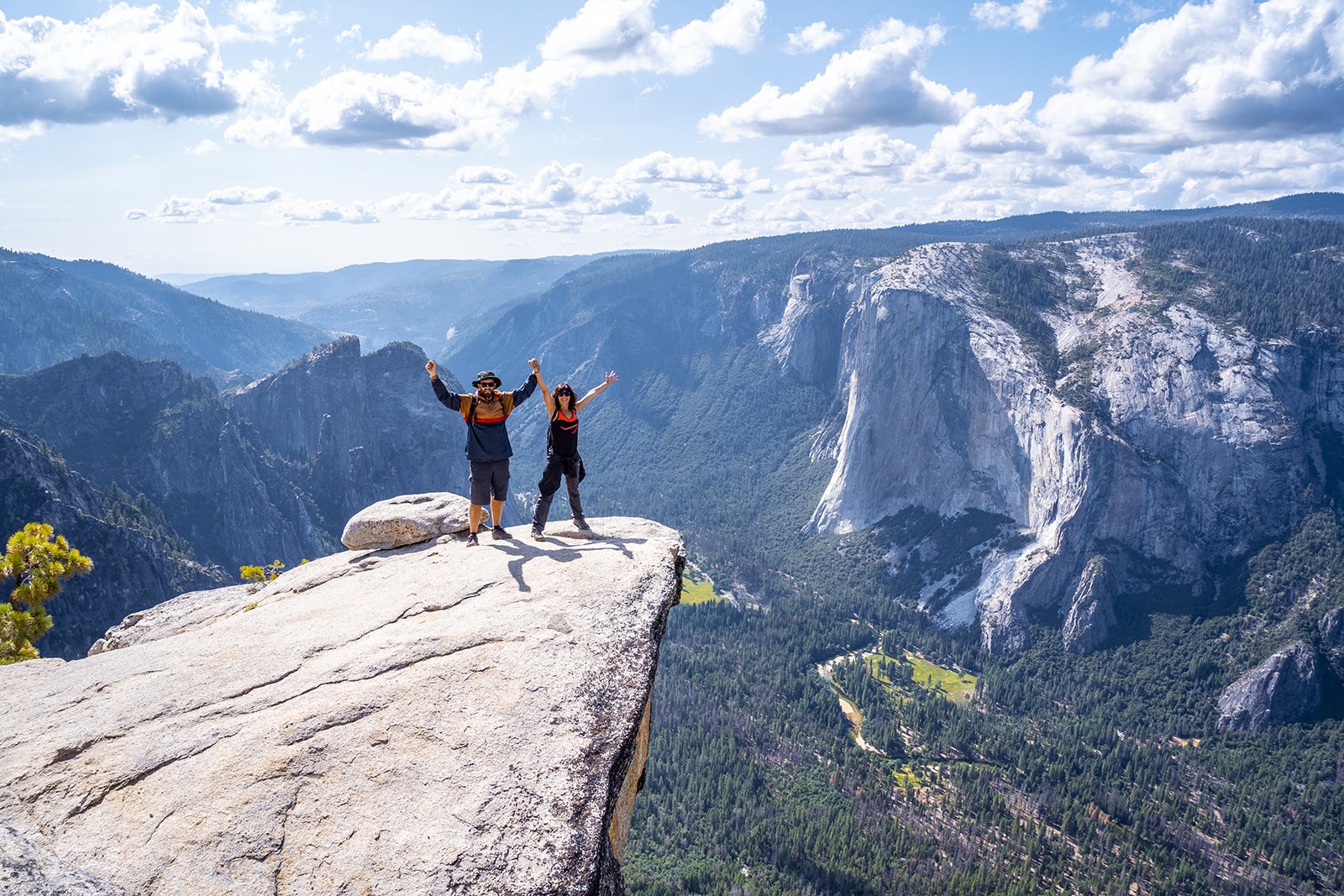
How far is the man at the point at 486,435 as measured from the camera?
2023cm

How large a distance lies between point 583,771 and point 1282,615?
6685 inches

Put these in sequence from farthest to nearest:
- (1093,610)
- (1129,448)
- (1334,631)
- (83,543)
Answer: (1129,448), (1093,610), (1334,631), (83,543)

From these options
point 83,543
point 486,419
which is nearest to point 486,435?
point 486,419

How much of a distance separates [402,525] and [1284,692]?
157 meters

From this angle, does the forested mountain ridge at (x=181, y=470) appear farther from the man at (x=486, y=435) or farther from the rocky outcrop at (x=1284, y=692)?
the rocky outcrop at (x=1284, y=692)

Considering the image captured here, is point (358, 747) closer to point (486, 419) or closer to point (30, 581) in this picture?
point (486, 419)

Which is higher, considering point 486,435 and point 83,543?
point 486,435

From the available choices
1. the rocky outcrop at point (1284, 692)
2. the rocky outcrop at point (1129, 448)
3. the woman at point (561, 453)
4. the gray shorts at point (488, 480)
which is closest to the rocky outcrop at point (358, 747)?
the woman at point (561, 453)

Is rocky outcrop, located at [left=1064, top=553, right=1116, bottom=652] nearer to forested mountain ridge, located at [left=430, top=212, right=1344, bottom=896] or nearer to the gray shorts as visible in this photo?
forested mountain ridge, located at [left=430, top=212, right=1344, bottom=896]

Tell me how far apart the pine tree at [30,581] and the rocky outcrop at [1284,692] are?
16018cm

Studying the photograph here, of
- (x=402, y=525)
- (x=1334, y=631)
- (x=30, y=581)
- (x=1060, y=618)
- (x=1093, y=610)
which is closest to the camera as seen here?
(x=402, y=525)

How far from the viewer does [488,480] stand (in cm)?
2073

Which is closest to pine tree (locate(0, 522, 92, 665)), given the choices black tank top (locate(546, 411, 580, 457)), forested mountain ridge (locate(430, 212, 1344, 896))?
black tank top (locate(546, 411, 580, 457))

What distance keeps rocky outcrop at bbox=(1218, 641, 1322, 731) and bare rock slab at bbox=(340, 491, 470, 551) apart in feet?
500
